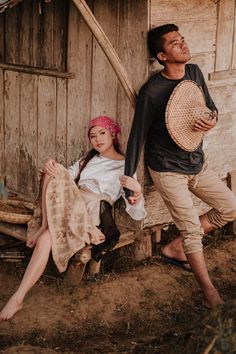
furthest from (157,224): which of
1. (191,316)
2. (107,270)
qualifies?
(191,316)

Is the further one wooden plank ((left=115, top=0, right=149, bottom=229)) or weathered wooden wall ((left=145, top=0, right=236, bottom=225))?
weathered wooden wall ((left=145, top=0, right=236, bottom=225))

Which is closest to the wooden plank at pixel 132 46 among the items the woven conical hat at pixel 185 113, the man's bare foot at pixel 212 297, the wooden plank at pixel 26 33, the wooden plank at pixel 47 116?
the woven conical hat at pixel 185 113

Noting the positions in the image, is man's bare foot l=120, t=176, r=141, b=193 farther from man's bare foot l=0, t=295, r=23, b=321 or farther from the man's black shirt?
man's bare foot l=0, t=295, r=23, b=321

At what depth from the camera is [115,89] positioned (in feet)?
20.3

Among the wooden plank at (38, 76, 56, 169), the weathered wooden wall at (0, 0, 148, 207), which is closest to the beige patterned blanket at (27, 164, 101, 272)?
the weathered wooden wall at (0, 0, 148, 207)

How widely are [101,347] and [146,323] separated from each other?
61 centimetres

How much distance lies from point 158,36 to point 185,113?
635 mm

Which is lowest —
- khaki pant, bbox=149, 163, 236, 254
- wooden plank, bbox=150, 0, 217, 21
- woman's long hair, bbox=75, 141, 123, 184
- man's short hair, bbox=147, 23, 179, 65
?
khaki pant, bbox=149, 163, 236, 254

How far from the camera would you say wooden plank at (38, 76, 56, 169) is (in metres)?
6.89

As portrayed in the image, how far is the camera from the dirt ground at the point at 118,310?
16.5 ft

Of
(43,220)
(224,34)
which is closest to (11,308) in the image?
(43,220)

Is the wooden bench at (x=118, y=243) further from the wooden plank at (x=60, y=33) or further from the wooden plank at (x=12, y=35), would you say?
the wooden plank at (x=12, y=35)

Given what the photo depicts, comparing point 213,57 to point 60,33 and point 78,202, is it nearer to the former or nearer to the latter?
point 60,33

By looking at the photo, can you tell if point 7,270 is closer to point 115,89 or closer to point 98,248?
point 98,248
